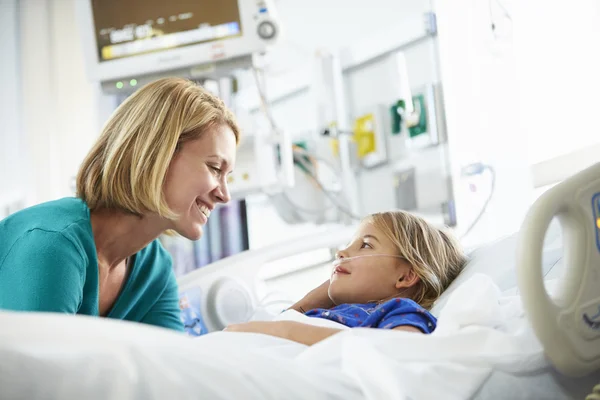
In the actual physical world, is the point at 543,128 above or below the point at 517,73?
below

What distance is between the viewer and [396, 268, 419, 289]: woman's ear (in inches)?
73.0

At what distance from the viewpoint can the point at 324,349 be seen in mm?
1182

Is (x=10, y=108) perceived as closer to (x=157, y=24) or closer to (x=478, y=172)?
(x=157, y=24)

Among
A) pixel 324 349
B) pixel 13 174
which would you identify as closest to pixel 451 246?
pixel 324 349

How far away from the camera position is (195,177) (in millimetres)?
1947

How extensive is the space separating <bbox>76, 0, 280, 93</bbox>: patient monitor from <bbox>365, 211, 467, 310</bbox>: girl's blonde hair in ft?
5.57

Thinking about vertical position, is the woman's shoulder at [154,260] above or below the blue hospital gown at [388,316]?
above

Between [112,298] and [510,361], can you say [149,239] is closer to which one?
[112,298]

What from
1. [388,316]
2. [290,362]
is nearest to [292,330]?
[388,316]

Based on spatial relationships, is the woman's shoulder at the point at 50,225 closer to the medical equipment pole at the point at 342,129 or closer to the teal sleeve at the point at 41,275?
the teal sleeve at the point at 41,275

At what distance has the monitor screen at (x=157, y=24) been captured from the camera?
3.50 meters

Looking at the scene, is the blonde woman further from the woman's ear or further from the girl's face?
the woman's ear

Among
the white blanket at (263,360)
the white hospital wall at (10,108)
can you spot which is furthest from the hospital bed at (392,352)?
the white hospital wall at (10,108)

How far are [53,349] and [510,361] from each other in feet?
2.46
